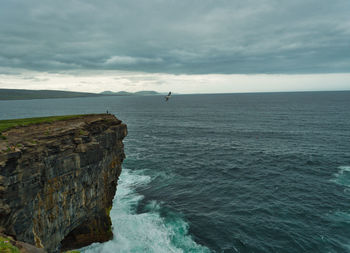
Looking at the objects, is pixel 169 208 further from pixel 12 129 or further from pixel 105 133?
pixel 12 129

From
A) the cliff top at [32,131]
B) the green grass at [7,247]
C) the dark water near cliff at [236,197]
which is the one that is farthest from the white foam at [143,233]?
the green grass at [7,247]

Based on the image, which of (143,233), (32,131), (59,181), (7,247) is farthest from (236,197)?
(7,247)

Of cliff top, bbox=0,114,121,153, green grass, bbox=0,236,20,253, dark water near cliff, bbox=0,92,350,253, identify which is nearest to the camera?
green grass, bbox=0,236,20,253

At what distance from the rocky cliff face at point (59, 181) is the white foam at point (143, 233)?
1.78 meters

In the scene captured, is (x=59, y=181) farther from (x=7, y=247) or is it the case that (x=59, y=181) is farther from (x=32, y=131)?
(x=7, y=247)

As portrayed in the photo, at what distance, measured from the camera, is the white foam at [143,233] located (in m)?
28.0

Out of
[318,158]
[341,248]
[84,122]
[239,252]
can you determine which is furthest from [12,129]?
[318,158]

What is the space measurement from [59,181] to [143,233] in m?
15.1

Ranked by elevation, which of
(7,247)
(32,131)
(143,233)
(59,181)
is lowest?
(143,233)

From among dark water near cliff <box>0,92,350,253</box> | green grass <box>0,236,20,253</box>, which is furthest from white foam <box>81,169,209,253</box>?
green grass <box>0,236,20,253</box>

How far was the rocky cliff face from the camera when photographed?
17.3 meters

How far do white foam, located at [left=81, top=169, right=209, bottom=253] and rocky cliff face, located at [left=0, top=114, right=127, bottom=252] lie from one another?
5.84 ft

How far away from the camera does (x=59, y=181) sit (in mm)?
21891

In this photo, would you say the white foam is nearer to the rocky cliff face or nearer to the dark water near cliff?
the dark water near cliff
